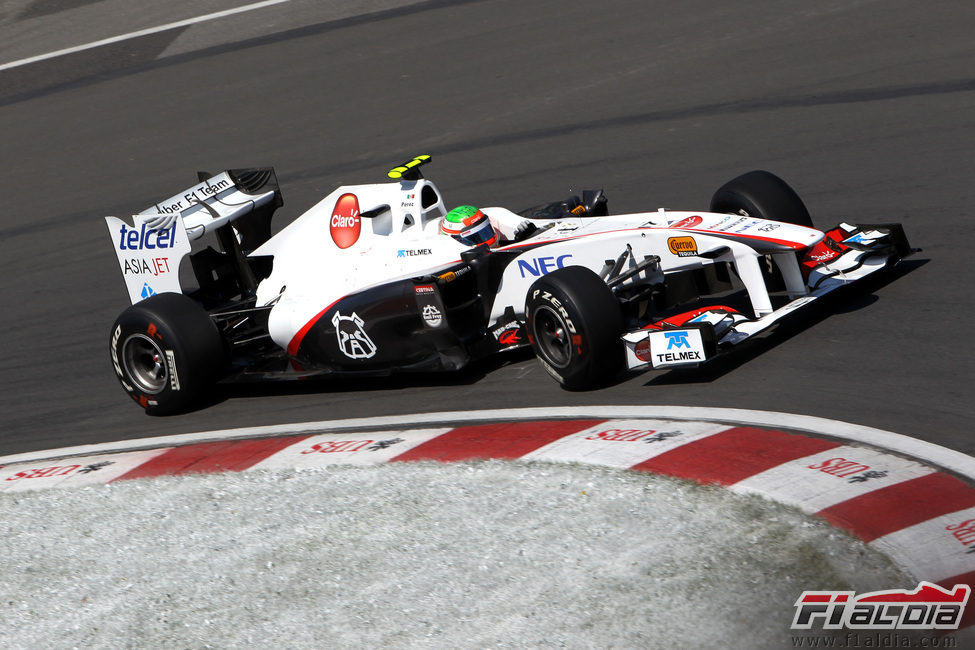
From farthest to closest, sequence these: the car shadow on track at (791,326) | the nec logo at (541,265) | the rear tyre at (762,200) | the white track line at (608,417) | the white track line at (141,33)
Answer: the white track line at (141,33) → the rear tyre at (762,200) → the nec logo at (541,265) → the car shadow on track at (791,326) → the white track line at (608,417)

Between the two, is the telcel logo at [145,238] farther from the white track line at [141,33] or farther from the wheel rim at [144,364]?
the white track line at [141,33]

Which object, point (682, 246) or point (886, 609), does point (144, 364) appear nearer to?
point (682, 246)

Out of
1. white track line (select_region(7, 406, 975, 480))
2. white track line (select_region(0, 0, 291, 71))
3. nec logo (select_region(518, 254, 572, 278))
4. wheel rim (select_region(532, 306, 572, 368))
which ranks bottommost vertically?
white track line (select_region(7, 406, 975, 480))

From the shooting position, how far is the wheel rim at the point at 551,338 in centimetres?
728

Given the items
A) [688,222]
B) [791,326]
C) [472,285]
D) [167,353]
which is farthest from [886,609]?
[167,353]

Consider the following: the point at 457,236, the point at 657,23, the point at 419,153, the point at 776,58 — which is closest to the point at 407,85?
the point at 419,153

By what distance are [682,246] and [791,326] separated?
0.95 metres

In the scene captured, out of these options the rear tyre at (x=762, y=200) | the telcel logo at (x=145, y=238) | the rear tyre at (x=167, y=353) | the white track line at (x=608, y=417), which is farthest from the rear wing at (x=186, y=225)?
the rear tyre at (x=762, y=200)

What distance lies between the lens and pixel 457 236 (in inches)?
315

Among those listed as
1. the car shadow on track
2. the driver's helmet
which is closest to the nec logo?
the driver's helmet

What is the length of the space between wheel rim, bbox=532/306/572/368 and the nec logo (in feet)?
1.59

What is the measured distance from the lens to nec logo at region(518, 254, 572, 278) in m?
7.72

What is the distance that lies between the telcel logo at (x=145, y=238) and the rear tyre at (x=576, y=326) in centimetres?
306

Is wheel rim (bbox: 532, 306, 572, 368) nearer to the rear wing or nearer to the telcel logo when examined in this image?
the rear wing
